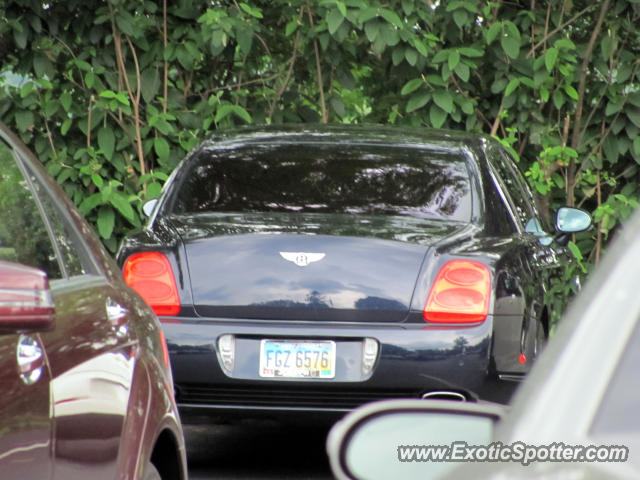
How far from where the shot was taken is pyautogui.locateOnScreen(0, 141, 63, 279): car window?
3092mm

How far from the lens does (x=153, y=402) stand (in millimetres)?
3357

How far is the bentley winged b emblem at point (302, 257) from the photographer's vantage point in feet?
18.0

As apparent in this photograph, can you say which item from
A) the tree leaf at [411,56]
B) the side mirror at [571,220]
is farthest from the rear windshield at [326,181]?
the tree leaf at [411,56]

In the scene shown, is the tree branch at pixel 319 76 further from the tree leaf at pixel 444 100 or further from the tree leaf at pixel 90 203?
the tree leaf at pixel 90 203

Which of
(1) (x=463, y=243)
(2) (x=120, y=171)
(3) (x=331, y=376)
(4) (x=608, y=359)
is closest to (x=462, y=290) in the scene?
(1) (x=463, y=243)

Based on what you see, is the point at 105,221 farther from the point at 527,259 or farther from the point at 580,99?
the point at 527,259

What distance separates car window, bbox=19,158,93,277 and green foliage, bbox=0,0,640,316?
621 cm

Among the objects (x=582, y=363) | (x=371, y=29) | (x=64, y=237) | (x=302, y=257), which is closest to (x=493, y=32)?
(x=371, y=29)

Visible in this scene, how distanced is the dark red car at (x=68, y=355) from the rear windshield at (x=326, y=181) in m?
2.52

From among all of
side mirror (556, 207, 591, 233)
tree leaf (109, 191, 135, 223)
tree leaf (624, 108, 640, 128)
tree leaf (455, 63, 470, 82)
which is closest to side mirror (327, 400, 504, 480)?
→ side mirror (556, 207, 591, 233)

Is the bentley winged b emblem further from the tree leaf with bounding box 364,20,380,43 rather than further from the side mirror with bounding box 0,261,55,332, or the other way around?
the tree leaf with bounding box 364,20,380,43

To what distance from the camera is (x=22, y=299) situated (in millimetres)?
2355

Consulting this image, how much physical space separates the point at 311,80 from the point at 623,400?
9527mm

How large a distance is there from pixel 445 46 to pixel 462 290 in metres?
5.35
